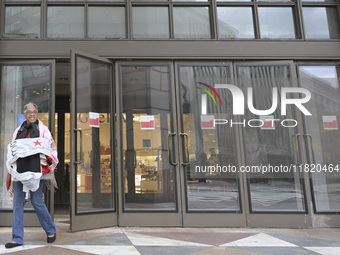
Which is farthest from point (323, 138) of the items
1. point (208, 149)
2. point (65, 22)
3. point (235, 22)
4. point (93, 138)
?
point (65, 22)

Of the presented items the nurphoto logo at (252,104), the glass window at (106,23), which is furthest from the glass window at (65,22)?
the nurphoto logo at (252,104)

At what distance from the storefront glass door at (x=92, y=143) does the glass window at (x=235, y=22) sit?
6.57ft

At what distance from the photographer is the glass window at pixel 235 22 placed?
4973 mm

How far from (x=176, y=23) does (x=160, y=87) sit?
114cm

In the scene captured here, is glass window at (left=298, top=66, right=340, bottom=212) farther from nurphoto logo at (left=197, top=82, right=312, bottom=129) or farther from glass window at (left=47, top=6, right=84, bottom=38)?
glass window at (left=47, top=6, right=84, bottom=38)

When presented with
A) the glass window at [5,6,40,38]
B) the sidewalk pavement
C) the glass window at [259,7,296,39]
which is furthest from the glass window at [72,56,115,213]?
the glass window at [259,7,296,39]

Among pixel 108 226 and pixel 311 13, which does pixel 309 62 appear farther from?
pixel 108 226

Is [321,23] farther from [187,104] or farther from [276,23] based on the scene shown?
[187,104]

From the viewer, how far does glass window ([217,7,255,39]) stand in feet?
16.3

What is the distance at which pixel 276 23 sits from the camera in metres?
5.05

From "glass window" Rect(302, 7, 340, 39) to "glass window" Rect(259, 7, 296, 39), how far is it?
261mm

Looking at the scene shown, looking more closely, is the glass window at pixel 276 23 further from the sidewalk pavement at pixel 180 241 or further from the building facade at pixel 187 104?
the sidewalk pavement at pixel 180 241

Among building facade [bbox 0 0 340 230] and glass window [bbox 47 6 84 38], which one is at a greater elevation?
glass window [bbox 47 6 84 38]

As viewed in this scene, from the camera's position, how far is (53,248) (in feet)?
10.6
